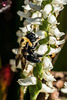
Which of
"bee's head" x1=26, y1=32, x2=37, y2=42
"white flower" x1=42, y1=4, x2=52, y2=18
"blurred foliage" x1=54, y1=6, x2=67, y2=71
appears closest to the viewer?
"white flower" x1=42, y1=4, x2=52, y2=18

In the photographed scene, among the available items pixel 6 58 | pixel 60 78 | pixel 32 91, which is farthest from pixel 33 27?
pixel 6 58


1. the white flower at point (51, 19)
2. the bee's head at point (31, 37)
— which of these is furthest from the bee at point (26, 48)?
the white flower at point (51, 19)

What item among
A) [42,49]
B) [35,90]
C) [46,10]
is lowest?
[35,90]

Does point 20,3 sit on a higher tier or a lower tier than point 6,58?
higher

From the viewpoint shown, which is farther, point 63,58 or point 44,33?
point 63,58

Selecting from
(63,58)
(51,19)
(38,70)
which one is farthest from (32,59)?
(63,58)

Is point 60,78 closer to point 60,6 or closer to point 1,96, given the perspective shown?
point 1,96

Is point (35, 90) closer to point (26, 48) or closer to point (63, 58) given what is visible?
point (26, 48)

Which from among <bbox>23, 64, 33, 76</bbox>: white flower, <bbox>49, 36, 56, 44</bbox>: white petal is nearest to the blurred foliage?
<bbox>23, 64, 33, 76</bbox>: white flower

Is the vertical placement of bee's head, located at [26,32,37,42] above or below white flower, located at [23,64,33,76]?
above

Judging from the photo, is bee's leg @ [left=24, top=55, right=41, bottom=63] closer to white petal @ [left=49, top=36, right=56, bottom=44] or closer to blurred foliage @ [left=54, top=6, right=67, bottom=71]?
white petal @ [left=49, top=36, right=56, bottom=44]

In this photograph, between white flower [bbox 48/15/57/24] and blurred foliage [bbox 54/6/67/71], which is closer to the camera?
white flower [bbox 48/15/57/24]
